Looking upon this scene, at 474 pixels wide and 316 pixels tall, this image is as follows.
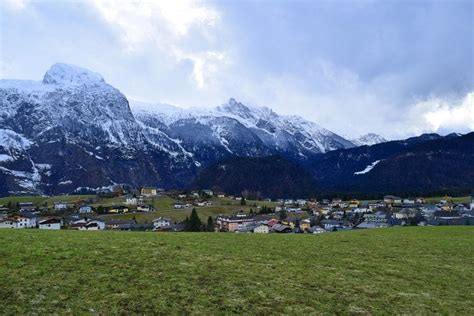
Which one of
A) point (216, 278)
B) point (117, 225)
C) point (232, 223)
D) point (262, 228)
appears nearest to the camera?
point (216, 278)

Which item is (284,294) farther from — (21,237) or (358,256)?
(21,237)

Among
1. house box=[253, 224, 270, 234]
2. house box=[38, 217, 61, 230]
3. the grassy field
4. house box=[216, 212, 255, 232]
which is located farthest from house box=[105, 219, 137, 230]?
the grassy field

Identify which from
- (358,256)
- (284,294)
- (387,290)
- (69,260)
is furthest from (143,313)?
(358,256)

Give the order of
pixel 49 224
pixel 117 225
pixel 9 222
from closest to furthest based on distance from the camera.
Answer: pixel 49 224
pixel 9 222
pixel 117 225

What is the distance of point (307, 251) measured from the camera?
1105 inches

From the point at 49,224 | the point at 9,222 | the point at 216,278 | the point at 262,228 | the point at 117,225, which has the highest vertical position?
the point at 216,278

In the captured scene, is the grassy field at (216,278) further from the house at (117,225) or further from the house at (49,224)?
the house at (117,225)

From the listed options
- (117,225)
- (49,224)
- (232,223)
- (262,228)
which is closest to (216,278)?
(262,228)

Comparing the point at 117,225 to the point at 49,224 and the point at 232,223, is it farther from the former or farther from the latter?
the point at 232,223

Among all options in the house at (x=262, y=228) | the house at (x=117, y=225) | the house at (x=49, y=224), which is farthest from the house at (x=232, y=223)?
the house at (x=49, y=224)

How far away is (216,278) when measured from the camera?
19.3 meters

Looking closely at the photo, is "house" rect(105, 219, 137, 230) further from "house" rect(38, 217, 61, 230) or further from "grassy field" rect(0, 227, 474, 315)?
"grassy field" rect(0, 227, 474, 315)

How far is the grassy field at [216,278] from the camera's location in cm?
1591

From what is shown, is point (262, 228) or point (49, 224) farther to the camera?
point (262, 228)
